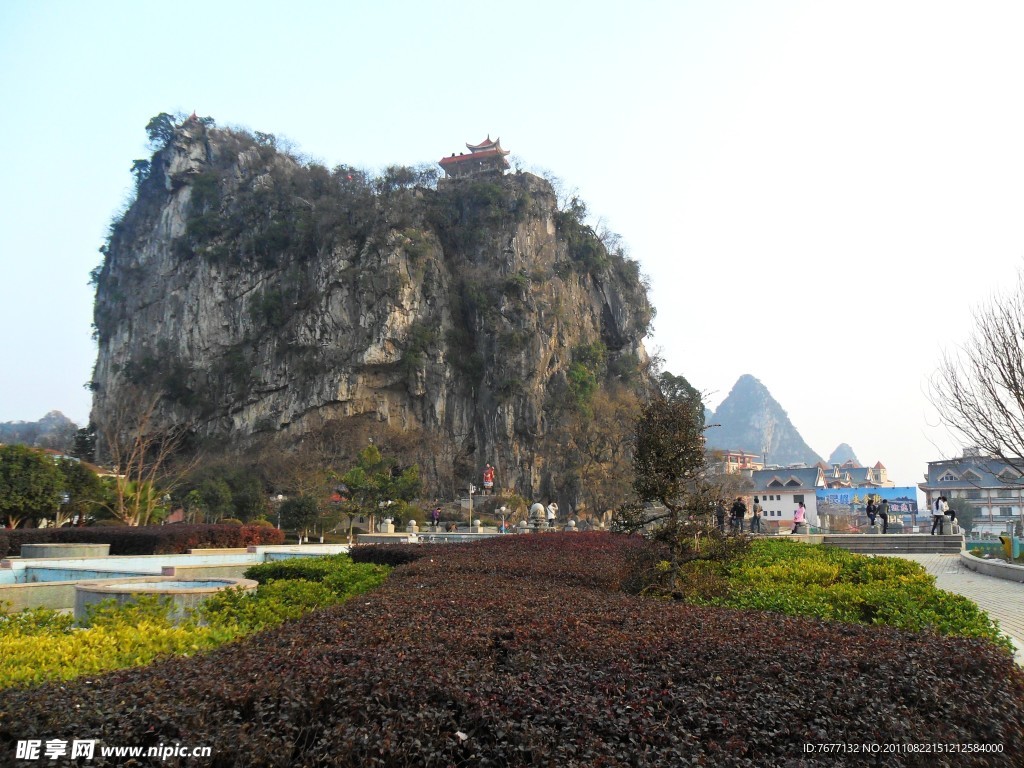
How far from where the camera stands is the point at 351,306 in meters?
49.5

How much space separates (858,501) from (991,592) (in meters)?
63.3

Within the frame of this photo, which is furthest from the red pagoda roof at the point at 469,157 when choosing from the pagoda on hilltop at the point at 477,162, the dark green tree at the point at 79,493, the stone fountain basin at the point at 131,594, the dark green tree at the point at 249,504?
the stone fountain basin at the point at 131,594

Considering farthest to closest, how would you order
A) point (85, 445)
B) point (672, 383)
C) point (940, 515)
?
1. point (672, 383)
2. point (85, 445)
3. point (940, 515)

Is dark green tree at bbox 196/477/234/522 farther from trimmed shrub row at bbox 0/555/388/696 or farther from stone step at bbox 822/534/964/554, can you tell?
trimmed shrub row at bbox 0/555/388/696

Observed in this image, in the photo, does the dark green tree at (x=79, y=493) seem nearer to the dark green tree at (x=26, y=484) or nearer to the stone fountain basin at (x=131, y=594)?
the dark green tree at (x=26, y=484)

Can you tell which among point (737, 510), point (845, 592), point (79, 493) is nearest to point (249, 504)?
point (79, 493)

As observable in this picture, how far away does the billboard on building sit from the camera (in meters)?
68.5

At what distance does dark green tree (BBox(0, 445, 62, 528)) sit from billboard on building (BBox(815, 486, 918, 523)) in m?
60.9

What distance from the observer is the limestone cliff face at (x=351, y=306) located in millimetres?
49188

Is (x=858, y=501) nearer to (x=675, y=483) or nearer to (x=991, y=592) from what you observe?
(x=991, y=592)

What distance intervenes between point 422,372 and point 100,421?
70.3 ft

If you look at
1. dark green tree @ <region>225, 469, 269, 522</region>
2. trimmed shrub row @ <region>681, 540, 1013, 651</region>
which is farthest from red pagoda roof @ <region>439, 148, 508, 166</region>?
trimmed shrub row @ <region>681, 540, 1013, 651</region>

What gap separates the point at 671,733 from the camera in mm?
2881

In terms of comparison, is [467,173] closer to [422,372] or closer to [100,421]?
[422,372]
